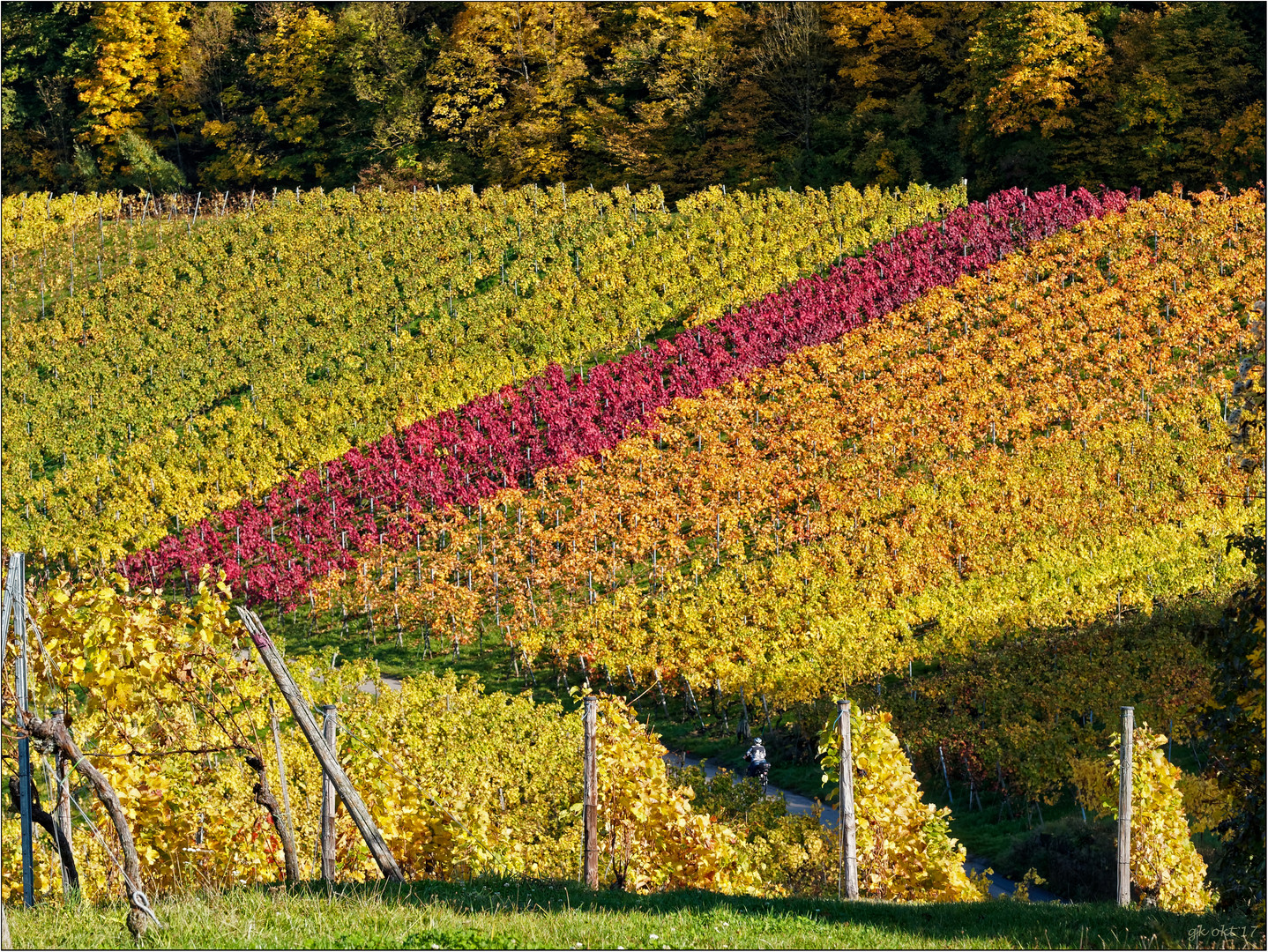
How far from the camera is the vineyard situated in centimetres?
1048

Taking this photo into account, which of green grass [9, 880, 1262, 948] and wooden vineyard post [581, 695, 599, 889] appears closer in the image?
green grass [9, 880, 1262, 948]

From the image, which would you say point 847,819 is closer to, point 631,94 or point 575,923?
point 575,923

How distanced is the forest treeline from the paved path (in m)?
27.1

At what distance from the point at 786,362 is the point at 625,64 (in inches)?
993

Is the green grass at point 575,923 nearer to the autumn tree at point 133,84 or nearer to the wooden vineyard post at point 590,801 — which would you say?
the wooden vineyard post at point 590,801

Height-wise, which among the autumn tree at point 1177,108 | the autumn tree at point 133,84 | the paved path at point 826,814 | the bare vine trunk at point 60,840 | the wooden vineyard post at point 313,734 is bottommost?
the paved path at point 826,814

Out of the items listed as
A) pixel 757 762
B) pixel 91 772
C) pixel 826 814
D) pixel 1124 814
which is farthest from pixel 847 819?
pixel 826 814

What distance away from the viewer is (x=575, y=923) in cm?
764

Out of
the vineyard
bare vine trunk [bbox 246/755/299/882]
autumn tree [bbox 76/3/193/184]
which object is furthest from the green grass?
autumn tree [bbox 76/3/193/184]

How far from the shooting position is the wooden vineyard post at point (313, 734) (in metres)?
7.76

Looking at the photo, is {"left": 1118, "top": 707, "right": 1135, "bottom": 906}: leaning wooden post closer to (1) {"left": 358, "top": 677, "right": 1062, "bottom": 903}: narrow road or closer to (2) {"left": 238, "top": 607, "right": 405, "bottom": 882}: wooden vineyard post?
(1) {"left": 358, "top": 677, "right": 1062, "bottom": 903}: narrow road

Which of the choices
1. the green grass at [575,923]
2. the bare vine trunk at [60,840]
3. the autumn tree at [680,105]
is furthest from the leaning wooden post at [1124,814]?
the autumn tree at [680,105]

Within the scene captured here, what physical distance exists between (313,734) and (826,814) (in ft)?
34.6

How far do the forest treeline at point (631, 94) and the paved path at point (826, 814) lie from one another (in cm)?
2715
